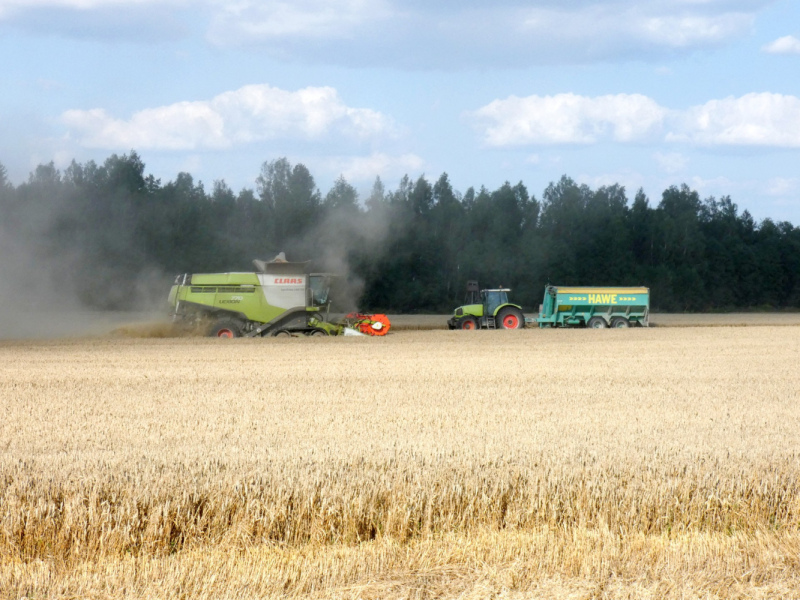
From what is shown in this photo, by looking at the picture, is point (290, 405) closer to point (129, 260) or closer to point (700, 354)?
point (700, 354)

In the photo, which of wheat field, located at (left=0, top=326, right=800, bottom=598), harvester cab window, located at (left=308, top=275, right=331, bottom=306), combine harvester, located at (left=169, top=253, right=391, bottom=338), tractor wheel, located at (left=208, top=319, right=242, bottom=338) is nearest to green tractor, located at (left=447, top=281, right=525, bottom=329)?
combine harvester, located at (left=169, top=253, right=391, bottom=338)

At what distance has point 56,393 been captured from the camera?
448 inches

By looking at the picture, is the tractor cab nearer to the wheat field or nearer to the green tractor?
the green tractor

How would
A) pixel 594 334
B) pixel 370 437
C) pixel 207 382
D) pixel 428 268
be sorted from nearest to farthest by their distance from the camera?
pixel 370 437 < pixel 207 382 < pixel 594 334 < pixel 428 268

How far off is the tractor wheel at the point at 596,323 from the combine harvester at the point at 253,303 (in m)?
10.3

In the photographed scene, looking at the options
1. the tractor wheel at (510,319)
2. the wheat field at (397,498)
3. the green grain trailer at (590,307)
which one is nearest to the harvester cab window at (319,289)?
the tractor wheel at (510,319)

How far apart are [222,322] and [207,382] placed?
37.5 ft

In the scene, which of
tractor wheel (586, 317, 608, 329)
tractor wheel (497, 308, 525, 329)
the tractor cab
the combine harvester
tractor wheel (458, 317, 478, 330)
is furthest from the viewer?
tractor wheel (586, 317, 608, 329)

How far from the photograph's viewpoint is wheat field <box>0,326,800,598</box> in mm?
4793

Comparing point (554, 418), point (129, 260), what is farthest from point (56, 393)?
point (129, 260)

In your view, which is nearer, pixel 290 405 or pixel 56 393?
pixel 290 405

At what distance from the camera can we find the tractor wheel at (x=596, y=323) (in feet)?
100

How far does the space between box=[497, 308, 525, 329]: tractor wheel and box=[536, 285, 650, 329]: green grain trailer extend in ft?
6.40

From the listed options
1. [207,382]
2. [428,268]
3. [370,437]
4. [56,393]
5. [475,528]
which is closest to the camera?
[475,528]
